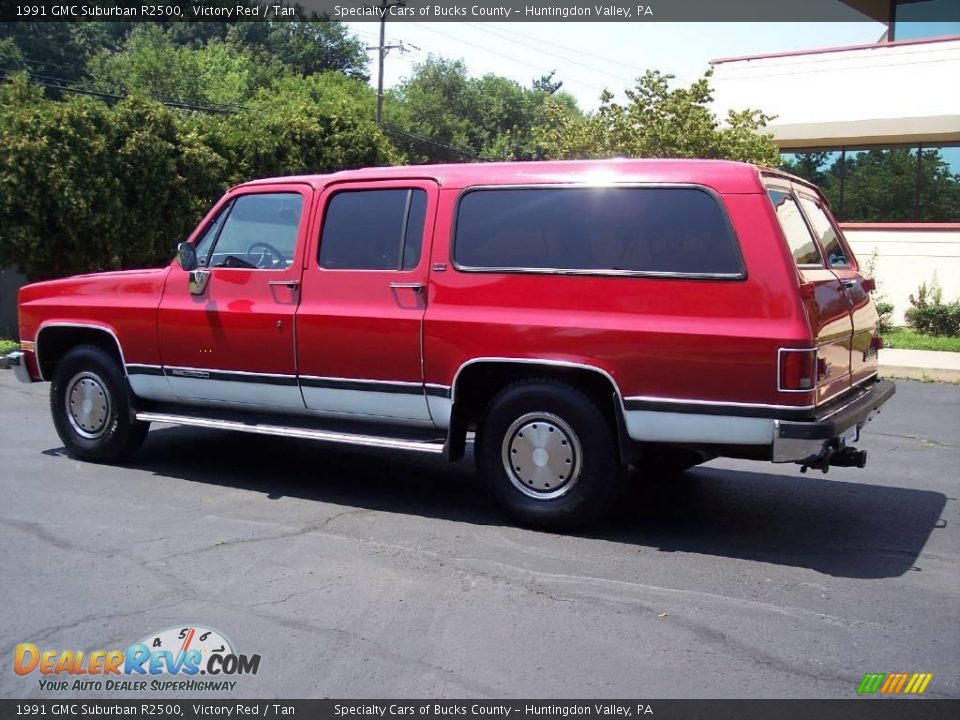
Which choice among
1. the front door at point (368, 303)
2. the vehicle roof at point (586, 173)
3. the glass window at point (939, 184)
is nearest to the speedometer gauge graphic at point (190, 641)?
the front door at point (368, 303)

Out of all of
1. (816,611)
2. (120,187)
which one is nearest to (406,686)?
(816,611)

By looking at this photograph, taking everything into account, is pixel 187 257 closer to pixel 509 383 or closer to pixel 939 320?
pixel 509 383

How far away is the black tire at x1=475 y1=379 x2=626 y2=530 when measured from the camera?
18.4 feet

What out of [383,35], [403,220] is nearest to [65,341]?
[403,220]

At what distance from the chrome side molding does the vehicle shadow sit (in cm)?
46

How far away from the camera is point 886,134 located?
1964cm

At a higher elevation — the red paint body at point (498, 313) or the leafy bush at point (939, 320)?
the red paint body at point (498, 313)

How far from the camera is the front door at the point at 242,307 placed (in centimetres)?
662

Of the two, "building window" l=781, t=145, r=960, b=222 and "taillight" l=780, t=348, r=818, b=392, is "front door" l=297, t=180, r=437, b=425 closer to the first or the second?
"taillight" l=780, t=348, r=818, b=392

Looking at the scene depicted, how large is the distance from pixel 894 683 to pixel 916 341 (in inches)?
600

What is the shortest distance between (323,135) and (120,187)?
5.47 m

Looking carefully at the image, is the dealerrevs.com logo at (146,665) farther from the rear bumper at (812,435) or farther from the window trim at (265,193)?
the window trim at (265,193)

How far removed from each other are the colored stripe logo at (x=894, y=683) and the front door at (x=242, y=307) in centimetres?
401

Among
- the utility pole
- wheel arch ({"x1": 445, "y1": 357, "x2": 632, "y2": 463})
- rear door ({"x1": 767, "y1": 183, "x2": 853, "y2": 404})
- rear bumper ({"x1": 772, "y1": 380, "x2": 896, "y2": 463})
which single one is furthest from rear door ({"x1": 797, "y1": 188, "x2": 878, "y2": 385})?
the utility pole
